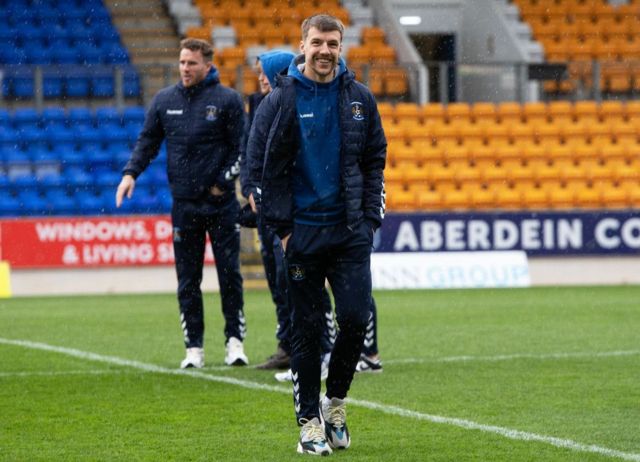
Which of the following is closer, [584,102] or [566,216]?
[566,216]

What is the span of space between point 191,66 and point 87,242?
998cm

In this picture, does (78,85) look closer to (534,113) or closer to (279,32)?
(279,32)

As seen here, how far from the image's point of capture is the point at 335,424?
6.23 metres

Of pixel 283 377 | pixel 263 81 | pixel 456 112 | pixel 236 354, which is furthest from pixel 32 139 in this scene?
pixel 283 377

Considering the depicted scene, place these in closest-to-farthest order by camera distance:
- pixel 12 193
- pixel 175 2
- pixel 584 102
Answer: pixel 12 193 < pixel 584 102 < pixel 175 2

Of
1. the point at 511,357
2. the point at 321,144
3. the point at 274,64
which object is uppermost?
the point at 274,64

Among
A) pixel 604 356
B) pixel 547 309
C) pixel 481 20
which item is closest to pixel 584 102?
pixel 481 20

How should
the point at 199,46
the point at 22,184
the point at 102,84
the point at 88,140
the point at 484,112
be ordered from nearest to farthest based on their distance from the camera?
1. the point at 199,46
2. the point at 22,184
3. the point at 88,140
4. the point at 102,84
5. the point at 484,112

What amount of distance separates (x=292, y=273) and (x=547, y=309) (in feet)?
29.4

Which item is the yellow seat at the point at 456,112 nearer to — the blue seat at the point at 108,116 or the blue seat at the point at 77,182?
the blue seat at the point at 108,116

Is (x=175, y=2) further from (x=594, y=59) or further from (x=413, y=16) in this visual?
(x=594, y=59)

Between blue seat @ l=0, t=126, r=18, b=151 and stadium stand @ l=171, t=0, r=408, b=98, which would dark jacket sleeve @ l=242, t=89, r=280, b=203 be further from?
stadium stand @ l=171, t=0, r=408, b=98

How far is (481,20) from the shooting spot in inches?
1038

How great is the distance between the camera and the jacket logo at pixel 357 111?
6.09 m
